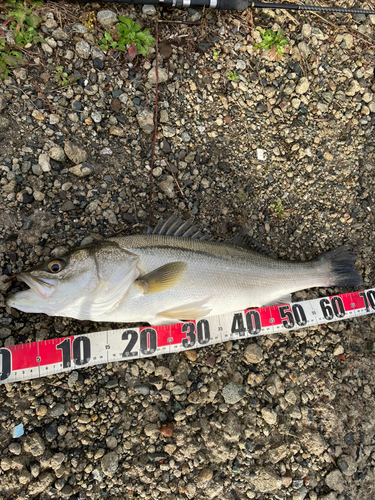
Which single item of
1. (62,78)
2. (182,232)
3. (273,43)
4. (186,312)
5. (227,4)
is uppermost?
(227,4)

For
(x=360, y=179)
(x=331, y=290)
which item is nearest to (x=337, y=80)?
(x=360, y=179)

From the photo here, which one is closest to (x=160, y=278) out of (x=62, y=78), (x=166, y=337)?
(x=166, y=337)

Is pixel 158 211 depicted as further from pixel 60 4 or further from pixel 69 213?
pixel 60 4

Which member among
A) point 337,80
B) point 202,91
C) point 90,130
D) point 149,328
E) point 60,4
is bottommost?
point 149,328

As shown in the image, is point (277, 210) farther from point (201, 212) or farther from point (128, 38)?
point (128, 38)

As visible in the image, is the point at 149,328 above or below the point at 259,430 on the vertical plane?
above

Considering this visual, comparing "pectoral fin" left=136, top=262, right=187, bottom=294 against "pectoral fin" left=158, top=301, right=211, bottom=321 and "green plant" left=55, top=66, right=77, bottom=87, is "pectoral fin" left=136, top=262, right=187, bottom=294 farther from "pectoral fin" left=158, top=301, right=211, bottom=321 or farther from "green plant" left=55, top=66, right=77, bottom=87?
"green plant" left=55, top=66, right=77, bottom=87

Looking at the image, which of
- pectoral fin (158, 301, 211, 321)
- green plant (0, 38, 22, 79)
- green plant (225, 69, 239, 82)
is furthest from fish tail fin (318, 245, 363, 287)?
green plant (0, 38, 22, 79)
